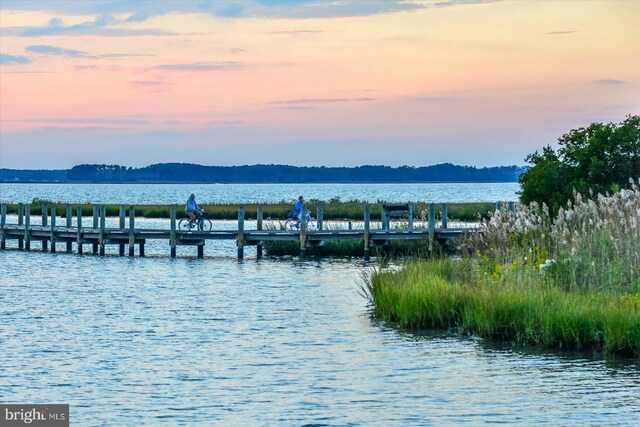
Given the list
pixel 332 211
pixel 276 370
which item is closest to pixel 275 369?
pixel 276 370

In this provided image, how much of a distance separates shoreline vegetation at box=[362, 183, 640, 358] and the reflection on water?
577 millimetres

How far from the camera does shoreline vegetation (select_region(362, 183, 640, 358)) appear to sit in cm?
2091

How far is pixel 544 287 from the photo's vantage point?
919 inches

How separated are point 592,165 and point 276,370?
62.2 ft

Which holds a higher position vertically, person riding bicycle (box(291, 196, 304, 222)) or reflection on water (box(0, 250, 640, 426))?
person riding bicycle (box(291, 196, 304, 222))

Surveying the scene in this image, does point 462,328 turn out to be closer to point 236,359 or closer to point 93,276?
point 236,359

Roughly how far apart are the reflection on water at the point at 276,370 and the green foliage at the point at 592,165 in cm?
934

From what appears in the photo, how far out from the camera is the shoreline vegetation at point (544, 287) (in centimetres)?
2091

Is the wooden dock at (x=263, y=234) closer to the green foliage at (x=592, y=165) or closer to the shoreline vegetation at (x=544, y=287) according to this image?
the green foliage at (x=592, y=165)

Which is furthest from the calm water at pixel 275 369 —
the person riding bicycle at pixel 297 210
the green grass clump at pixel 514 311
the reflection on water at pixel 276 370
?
the person riding bicycle at pixel 297 210

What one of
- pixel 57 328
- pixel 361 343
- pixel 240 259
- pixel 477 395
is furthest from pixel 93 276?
pixel 477 395

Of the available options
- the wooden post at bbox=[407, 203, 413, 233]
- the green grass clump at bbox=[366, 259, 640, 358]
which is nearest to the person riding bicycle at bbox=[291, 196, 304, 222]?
the wooden post at bbox=[407, 203, 413, 233]

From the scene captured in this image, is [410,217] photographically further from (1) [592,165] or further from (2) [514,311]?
(2) [514,311]

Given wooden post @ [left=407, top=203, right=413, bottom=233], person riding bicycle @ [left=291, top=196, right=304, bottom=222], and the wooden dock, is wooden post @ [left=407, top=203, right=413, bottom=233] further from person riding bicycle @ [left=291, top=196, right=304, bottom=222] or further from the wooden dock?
person riding bicycle @ [left=291, top=196, right=304, bottom=222]
